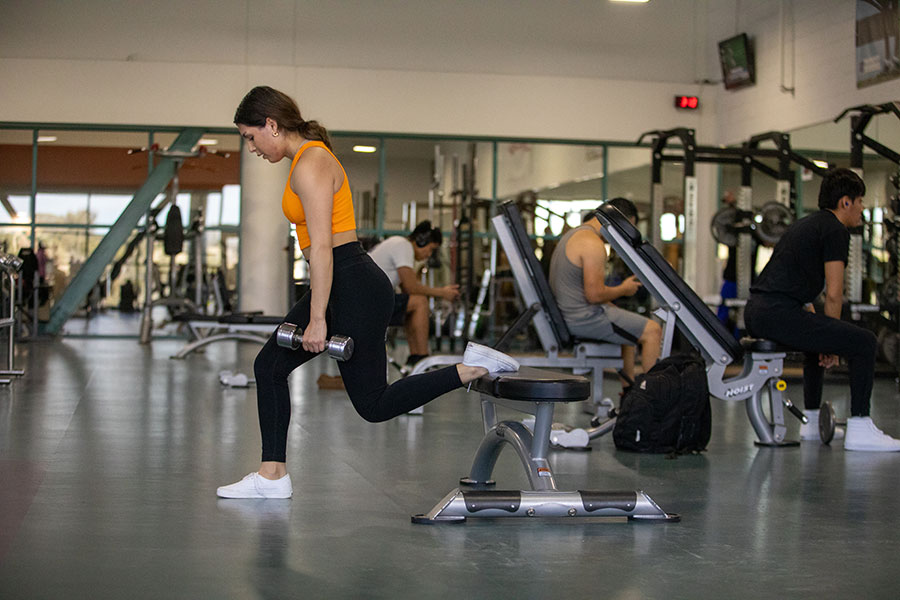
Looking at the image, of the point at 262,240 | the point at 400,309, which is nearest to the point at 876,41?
the point at 400,309

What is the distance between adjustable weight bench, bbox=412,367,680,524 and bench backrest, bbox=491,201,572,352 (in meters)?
2.57

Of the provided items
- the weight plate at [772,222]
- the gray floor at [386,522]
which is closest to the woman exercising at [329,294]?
the gray floor at [386,522]

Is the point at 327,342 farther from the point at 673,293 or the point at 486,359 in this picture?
the point at 673,293

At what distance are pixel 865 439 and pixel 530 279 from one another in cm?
191

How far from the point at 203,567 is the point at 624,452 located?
2510 millimetres

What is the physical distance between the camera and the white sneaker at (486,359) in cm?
307

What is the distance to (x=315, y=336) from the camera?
3047mm

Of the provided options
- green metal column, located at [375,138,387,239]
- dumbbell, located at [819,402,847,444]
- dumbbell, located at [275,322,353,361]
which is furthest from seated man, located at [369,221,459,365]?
green metal column, located at [375,138,387,239]

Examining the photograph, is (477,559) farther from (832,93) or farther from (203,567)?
(832,93)

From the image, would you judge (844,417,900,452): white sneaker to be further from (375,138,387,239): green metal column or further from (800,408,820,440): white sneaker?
(375,138,387,239): green metal column

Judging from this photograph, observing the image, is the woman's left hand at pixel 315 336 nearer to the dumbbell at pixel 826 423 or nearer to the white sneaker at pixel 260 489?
the white sneaker at pixel 260 489

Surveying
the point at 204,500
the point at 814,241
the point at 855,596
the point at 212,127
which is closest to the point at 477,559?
the point at 855,596

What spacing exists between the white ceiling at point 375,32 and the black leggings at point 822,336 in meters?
8.39

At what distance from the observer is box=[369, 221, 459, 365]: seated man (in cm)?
690
